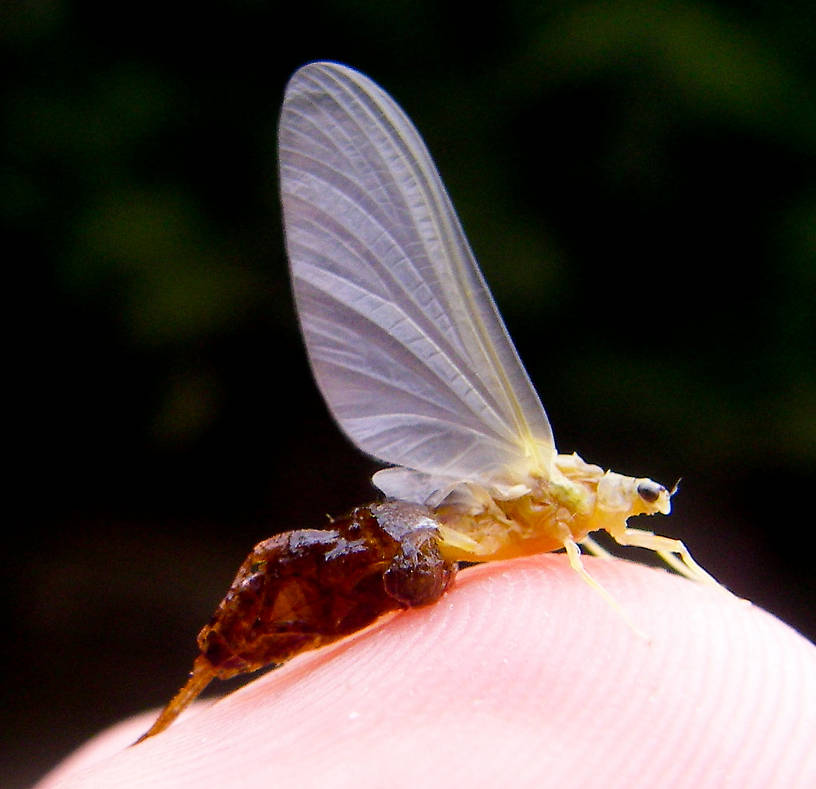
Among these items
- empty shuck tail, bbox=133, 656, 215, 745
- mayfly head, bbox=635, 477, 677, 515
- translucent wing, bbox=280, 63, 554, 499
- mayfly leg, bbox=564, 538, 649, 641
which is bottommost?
empty shuck tail, bbox=133, 656, 215, 745

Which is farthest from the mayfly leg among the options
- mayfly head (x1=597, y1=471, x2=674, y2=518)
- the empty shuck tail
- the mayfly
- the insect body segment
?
the empty shuck tail

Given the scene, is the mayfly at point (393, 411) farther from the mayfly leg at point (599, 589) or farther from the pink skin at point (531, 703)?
the pink skin at point (531, 703)

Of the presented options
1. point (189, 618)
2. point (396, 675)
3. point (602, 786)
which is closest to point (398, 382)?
point (396, 675)

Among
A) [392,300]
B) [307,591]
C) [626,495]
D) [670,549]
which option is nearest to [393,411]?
[392,300]

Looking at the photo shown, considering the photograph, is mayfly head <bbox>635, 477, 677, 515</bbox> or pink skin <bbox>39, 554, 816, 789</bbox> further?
mayfly head <bbox>635, 477, 677, 515</bbox>

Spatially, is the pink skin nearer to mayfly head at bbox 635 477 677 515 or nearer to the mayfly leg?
the mayfly leg

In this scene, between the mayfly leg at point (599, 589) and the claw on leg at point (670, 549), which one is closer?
the mayfly leg at point (599, 589)

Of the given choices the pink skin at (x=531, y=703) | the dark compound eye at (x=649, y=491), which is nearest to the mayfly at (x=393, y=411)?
the dark compound eye at (x=649, y=491)
